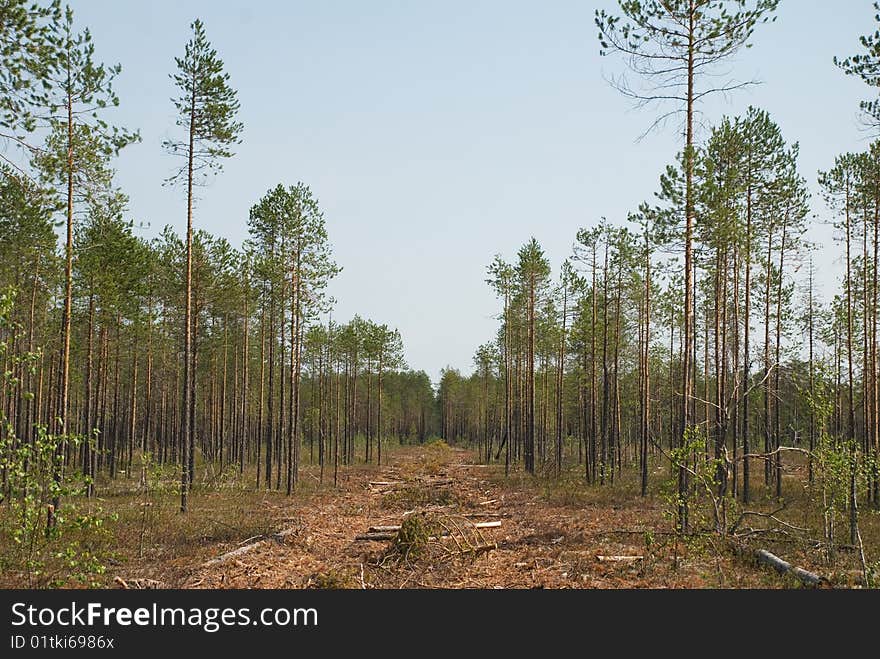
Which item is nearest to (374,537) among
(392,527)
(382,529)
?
(382,529)

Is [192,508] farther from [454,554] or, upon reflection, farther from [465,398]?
[465,398]

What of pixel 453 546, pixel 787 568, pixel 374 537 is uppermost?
pixel 787 568

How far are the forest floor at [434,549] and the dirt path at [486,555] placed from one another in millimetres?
28

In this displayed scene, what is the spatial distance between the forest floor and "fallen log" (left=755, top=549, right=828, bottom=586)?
0.22 metres

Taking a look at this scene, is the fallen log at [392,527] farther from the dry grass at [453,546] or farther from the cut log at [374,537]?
the dry grass at [453,546]

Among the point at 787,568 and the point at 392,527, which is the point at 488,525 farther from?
the point at 787,568

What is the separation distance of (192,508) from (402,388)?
226 ft

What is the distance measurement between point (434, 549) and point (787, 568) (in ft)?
23.7

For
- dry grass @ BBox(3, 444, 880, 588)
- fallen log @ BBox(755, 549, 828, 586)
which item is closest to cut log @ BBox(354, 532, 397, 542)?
dry grass @ BBox(3, 444, 880, 588)

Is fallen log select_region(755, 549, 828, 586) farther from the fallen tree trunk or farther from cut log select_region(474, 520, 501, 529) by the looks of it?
cut log select_region(474, 520, 501, 529)

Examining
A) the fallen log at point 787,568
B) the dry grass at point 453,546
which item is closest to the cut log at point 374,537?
the dry grass at point 453,546

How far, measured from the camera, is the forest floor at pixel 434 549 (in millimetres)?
12055

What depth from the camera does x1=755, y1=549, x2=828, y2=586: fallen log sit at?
436 inches

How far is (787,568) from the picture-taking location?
39.2ft
